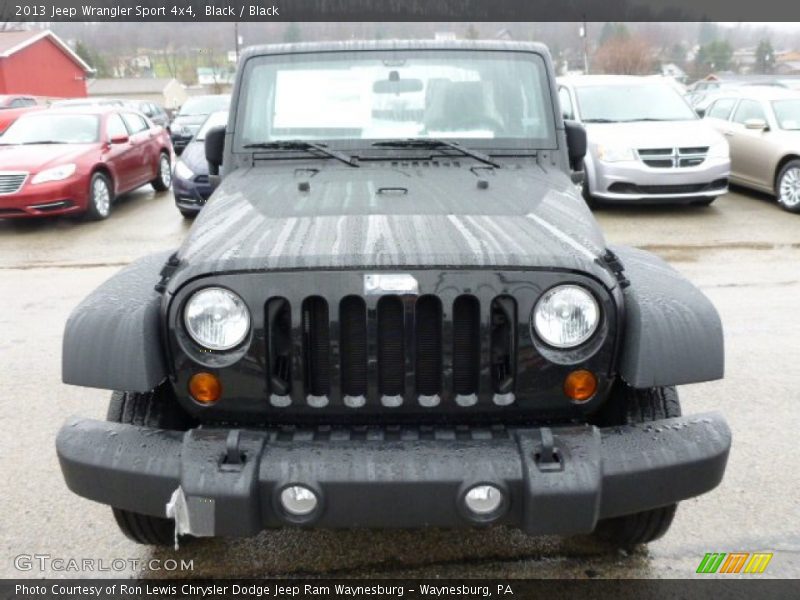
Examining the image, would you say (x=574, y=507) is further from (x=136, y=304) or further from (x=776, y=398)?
(x=776, y=398)

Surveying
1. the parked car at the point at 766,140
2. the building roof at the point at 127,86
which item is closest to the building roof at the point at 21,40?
the building roof at the point at 127,86

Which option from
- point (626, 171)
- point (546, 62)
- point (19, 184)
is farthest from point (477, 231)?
point (19, 184)

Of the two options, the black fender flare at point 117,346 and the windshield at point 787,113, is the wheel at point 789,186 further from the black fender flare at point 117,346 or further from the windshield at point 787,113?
the black fender flare at point 117,346

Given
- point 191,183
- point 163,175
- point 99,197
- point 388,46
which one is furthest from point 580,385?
point 163,175

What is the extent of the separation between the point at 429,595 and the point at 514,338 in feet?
3.50

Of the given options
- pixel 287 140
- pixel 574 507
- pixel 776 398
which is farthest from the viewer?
pixel 776 398

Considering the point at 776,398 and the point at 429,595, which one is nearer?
the point at 429,595

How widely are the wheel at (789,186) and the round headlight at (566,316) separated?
8774mm

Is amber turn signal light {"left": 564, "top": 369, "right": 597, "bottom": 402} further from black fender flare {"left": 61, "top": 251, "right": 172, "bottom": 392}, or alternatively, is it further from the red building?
the red building

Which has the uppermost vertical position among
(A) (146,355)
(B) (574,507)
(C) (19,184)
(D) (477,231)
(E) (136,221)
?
A: (D) (477,231)

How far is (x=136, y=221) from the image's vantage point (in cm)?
1053

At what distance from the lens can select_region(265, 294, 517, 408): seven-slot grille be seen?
229 centimetres

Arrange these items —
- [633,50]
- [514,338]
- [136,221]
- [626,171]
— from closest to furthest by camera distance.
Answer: [514,338] → [626,171] → [136,221] → [633,50]

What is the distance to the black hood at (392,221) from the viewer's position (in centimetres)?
233
